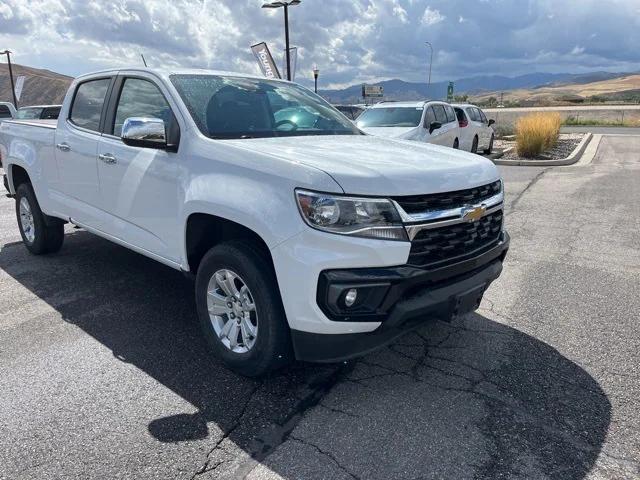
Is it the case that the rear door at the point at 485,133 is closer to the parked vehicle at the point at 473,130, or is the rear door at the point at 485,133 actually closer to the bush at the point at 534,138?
the parked vehicle at the point at 473,130

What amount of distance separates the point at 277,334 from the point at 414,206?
40.4 inches

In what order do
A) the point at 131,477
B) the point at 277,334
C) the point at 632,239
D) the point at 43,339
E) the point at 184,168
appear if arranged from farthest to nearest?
the point at 632,239, the point at 43,339, the point at 184,168, the point at 277,334, the point at 131,477

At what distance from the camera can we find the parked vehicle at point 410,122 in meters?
10.9

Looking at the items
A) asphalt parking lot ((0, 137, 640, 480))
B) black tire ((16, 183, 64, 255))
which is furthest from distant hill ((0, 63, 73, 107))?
asphalt parking lot ((0, 137, 640, 480))

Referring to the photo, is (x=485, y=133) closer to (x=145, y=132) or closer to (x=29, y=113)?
(x=29, y=113)

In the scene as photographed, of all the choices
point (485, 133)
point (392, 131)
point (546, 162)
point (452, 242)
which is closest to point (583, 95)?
point (485, 133)

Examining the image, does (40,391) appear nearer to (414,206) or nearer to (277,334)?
(277,334)

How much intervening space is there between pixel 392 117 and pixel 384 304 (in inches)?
378

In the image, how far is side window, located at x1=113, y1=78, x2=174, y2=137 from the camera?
3771 millimetres

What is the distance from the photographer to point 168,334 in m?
3.91

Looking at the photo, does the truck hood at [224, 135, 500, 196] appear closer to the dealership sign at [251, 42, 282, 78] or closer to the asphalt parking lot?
the asphalt parking lot

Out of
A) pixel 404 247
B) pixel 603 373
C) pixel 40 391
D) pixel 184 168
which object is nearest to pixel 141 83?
pixel 184 168

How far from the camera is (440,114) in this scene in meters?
12.6

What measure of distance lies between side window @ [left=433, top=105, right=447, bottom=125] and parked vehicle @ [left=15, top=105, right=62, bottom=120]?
10029 mm
